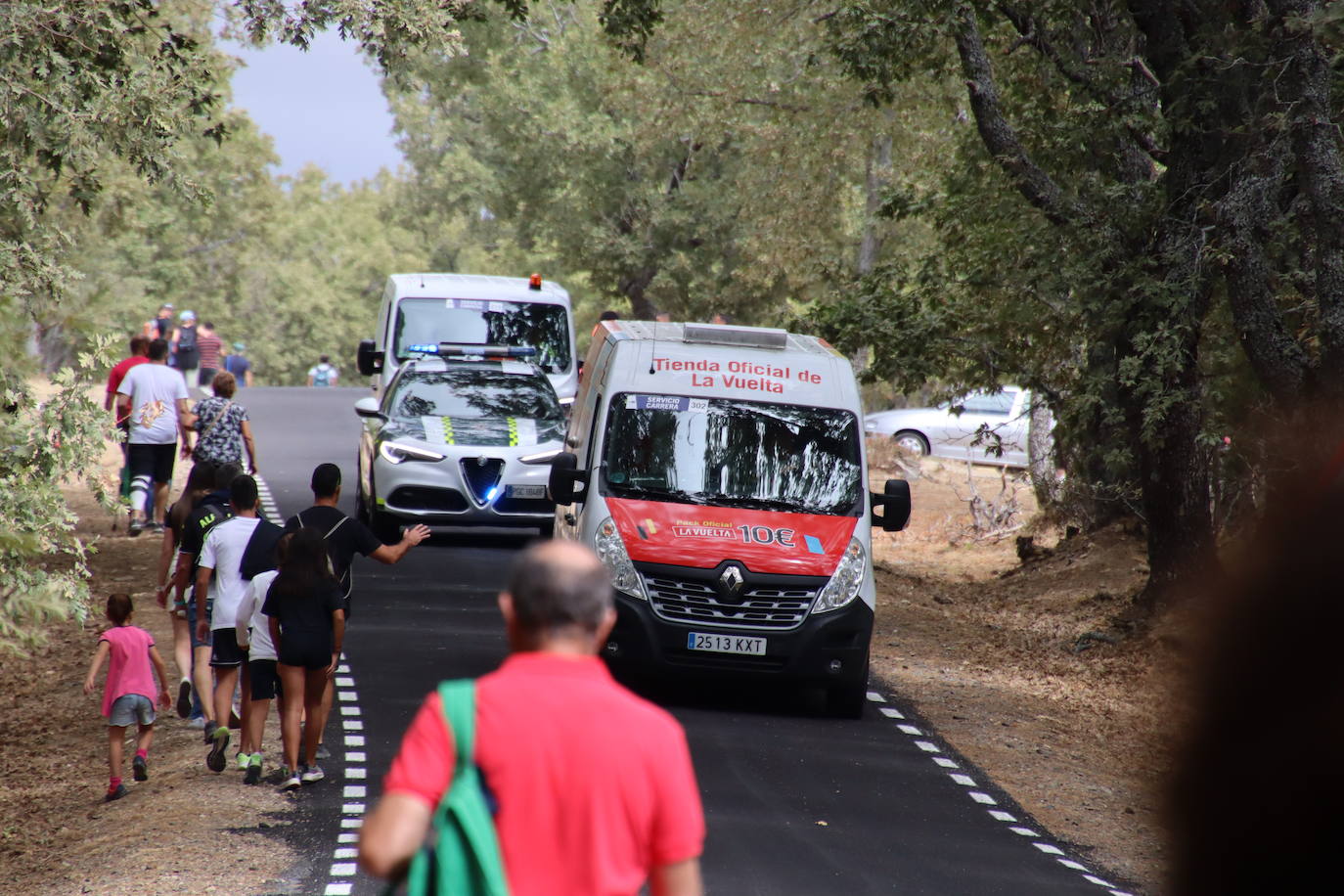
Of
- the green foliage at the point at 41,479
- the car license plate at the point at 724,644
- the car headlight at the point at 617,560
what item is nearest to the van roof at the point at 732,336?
the car headlight at the point at 617,560

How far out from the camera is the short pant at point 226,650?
971 centimetres

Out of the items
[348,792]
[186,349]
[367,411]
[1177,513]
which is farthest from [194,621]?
[186,349]

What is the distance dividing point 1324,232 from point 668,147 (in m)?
28.0

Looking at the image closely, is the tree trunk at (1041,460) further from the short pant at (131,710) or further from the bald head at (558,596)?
the bald head at (558,596)

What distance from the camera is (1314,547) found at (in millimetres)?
3139

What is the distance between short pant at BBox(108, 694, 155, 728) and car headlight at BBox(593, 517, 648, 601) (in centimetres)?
295

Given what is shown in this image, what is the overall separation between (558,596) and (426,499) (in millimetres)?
13435

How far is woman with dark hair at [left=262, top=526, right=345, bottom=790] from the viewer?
8844 millimetres

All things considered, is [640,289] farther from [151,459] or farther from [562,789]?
[562,789]

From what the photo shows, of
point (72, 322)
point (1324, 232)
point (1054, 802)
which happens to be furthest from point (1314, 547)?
point (72, 322)

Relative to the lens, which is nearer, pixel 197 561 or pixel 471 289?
pixel 197 561

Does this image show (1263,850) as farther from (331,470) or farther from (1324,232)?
(1324,232)

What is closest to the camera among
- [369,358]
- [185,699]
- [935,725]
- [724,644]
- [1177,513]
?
[185,699]

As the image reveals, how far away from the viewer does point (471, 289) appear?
2125cm
